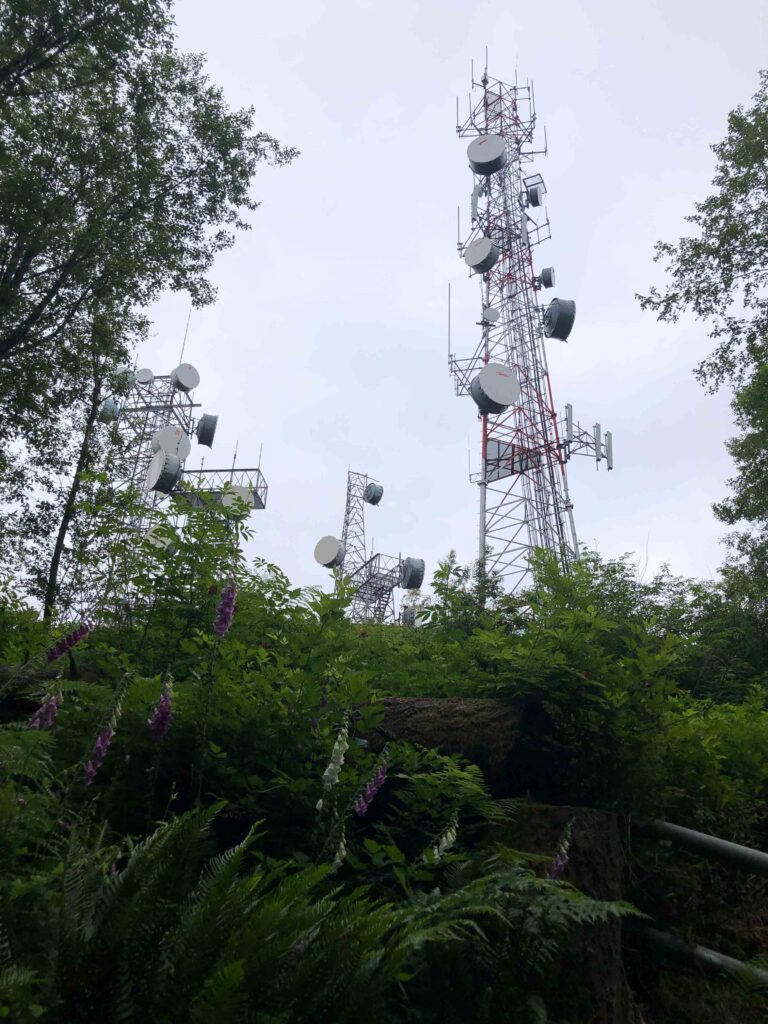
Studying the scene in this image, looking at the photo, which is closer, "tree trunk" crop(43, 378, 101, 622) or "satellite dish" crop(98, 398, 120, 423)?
"tree trunk" crop(43, 378, 101, 622)

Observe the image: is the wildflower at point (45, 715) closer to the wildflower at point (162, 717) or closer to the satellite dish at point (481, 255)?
the wildflower at point (162, 717)

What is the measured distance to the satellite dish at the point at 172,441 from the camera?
20.0m

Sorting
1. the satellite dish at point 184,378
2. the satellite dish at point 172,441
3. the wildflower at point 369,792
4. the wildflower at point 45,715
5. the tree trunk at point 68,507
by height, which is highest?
the satellite dish at point 184,378

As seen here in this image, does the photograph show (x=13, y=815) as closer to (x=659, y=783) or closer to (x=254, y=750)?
(x=254, y=750)

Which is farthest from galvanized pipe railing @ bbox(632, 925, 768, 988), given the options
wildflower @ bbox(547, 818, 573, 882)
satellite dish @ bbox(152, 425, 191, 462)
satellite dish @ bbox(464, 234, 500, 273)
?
satellite dish @ bbox(464, 234, 500, 273)

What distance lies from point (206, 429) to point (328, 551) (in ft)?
16.4

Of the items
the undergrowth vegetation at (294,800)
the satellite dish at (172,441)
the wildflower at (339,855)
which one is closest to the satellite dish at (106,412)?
the satellite dish at (172,441)

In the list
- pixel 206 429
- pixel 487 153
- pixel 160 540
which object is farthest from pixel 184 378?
pixel 160 540

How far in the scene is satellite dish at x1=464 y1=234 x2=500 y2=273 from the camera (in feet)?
70.3

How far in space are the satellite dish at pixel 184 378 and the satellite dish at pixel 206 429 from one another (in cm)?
95

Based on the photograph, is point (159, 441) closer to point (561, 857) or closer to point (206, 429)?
point (206, 429)

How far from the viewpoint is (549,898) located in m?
2.71

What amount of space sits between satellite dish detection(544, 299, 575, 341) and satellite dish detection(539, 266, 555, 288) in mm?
1850

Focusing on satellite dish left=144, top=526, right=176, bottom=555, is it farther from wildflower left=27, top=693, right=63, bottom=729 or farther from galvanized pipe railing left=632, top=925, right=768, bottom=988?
galvanized pipe railing left=632, top=925, right=768, bottom=988
